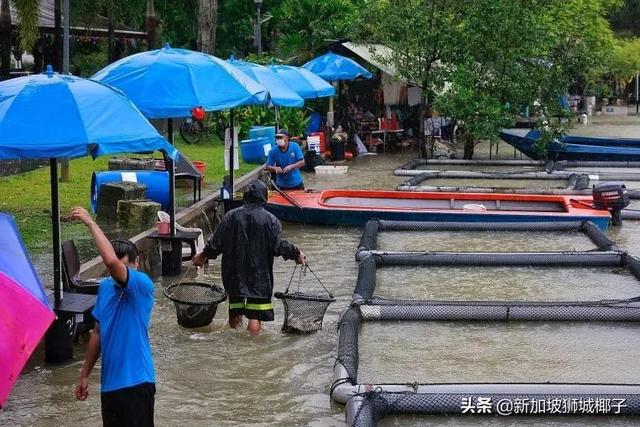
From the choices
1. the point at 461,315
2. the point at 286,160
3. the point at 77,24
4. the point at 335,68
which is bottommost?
the point at 461,315

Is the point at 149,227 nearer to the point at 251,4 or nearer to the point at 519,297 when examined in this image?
the point at 519,297

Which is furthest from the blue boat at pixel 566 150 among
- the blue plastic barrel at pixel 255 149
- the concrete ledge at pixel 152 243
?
the concrete ledge at pixel 152 243

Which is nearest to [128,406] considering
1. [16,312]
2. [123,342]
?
[123,342]

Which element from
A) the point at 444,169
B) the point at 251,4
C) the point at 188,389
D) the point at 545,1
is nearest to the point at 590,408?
the point at 188,389

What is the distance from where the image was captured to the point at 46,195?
1659 cm

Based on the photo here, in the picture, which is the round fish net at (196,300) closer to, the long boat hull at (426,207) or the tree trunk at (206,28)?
the long boat hull at (426,207)

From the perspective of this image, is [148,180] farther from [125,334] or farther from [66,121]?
[125,334]

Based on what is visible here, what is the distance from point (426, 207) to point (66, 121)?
9946 mm

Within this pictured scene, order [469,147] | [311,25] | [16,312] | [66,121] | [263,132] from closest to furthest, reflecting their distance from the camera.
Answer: [16,312], [66,121], [263,132], [469,147], [311,25]

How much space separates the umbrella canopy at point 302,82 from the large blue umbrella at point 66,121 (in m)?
11.2

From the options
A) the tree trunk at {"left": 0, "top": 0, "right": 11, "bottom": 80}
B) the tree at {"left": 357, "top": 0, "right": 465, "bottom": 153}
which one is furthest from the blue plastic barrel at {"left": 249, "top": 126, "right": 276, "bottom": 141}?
the tree trunk at {"left": 0, "top": 0, "right": 11, "bottom": 80}

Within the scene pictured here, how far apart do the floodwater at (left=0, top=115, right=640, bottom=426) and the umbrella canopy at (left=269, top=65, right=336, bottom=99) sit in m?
7.97

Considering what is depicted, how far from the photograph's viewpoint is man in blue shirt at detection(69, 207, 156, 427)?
5629mm

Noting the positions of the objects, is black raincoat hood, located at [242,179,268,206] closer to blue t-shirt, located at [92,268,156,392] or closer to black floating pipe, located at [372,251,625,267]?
blue t-shirt, located at [92,268,156,392]
